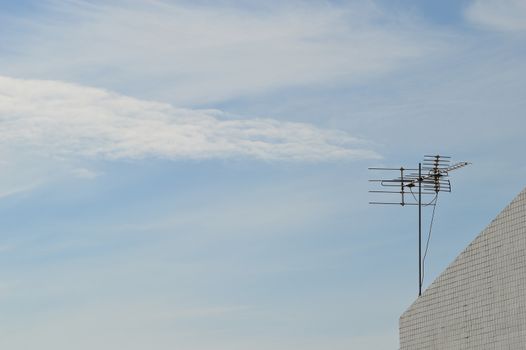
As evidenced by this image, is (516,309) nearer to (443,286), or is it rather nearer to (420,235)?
(443,286)

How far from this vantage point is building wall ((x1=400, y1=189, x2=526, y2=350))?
147 feet

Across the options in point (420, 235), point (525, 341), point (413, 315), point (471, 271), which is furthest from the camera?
point (420, 235)

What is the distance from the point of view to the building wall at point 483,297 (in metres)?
44.9

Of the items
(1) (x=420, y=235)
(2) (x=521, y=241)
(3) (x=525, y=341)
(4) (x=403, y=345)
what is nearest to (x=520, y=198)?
(2) (x=521, y=241)

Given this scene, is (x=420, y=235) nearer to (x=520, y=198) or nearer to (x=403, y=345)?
(x=403, y=345)

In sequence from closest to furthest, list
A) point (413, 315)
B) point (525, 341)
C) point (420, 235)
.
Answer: point (525, 341), point (413, 315), point (420, 235)

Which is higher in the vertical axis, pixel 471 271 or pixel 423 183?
pixel 423 183

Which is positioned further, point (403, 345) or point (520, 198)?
point (403, 345)

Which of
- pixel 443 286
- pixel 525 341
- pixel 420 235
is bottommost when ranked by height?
pixel 525 341

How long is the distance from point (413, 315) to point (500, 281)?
212 inches

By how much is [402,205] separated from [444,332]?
36.9 feet

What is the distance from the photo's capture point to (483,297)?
153 ft

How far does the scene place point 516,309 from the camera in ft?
147

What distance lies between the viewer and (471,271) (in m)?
47.2
